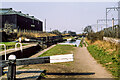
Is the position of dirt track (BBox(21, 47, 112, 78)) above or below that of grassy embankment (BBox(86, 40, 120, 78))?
below

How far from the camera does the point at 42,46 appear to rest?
2338cm

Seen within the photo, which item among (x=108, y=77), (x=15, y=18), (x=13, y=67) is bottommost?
(x=108, y=77)

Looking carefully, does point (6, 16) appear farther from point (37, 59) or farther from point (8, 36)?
point (37, 59)

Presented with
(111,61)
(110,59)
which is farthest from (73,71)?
(110,59)

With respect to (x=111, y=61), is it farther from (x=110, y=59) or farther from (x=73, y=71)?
(x=73, y=71)

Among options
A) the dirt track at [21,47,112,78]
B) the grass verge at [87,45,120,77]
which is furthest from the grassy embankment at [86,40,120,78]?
the dirt track at [21,47,112,78]

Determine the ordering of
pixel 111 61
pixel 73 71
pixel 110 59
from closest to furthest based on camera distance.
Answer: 1. pixel 73 71
2. pixel 111 61
3. pixel 110 59

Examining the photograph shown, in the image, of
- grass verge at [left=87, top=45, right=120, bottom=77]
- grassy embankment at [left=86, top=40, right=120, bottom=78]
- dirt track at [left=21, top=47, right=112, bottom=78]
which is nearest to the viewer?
dirt track at [left=21, top=47, right=112, bottom=78]

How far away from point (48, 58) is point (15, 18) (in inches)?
1552

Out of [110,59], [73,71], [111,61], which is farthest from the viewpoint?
[110,59]

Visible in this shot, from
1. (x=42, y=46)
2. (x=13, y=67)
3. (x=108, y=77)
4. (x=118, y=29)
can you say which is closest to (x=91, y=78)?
(x=108, y=77)

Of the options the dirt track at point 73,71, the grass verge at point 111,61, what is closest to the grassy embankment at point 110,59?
the grass verge at point 111,61

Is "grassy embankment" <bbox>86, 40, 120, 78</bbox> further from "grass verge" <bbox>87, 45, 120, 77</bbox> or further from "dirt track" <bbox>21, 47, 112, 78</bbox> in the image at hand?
"dirt track" <bbox>21, 47, 112, 78</bbox>

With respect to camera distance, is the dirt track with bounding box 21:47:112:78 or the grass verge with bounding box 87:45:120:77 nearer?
the dirt track with bounding box 21:47:112:78
